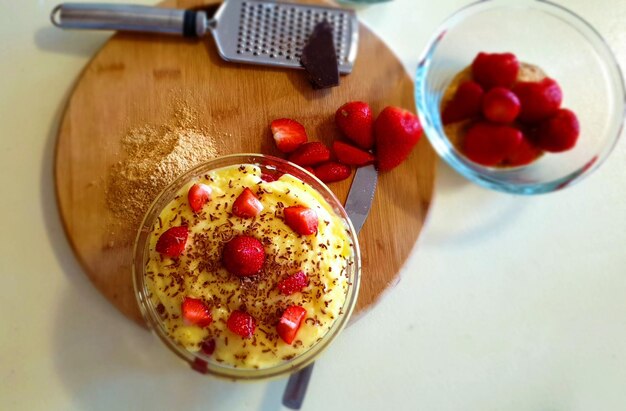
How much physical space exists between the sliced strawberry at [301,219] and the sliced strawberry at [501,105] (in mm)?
551

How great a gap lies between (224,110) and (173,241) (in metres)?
0.44

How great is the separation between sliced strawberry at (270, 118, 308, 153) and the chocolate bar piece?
0.15 metres

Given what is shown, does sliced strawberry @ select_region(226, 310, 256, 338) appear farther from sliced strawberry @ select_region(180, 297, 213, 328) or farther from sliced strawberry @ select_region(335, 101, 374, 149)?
sliced strawberry @ select_region(335, 101, 374, 149)

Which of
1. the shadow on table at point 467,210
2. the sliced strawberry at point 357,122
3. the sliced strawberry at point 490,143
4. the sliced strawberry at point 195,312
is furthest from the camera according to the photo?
the shadow on table at point 467,210

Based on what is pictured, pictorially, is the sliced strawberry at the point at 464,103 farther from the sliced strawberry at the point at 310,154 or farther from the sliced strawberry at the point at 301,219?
the sliced strawberry at the point at 301,219

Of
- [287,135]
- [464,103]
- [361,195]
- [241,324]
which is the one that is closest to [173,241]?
[241,324]

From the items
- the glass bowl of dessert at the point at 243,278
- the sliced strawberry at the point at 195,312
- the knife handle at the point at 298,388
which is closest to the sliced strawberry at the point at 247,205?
the glass bowl of dessert at the point at 243,278

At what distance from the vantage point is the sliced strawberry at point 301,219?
1305 millimetres

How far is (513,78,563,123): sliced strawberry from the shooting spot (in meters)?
1.39

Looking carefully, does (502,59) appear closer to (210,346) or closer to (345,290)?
(345,290)

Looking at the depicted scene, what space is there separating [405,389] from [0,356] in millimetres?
1185

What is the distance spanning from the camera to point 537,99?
4.54 ft

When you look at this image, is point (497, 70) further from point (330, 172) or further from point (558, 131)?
point (330, 172)

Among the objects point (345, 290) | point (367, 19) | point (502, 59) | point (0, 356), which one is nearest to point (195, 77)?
point (367, 19)
